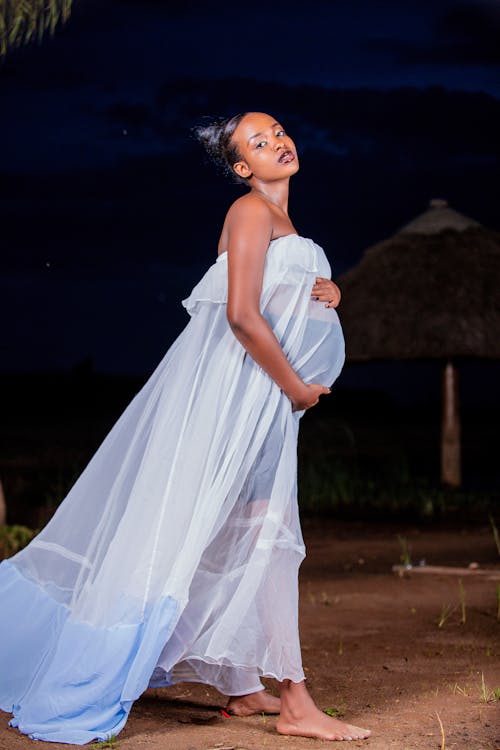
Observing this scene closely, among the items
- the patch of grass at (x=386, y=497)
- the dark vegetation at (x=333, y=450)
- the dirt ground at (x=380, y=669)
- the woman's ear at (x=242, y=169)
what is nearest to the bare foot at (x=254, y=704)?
the dirt ground at (x=380, y=669)

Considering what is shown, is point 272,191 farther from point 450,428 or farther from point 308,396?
point 450,428

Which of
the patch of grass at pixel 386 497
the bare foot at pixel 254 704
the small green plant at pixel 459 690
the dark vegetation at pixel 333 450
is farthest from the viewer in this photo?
the dark vegetation at pixel 333 450

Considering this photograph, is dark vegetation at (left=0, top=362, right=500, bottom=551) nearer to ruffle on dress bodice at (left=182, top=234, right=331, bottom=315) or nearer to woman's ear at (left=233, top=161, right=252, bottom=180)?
ruffle on dress bodice at (left=182, top=234, right=331, bottom=315)

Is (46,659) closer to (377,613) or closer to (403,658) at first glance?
(403,658)

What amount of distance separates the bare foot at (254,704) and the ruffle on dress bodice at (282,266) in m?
1.29

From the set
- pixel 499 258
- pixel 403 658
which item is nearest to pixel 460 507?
pixel 499 258

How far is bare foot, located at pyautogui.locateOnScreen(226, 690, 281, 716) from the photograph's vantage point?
379cm

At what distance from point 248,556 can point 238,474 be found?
0.80ft

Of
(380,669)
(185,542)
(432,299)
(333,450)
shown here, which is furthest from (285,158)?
(333,450)

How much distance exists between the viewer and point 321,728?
11.3 ft

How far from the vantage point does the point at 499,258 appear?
12.1 meters

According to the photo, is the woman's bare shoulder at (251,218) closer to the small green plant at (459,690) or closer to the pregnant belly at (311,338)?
the pregnant belly at (311,338)

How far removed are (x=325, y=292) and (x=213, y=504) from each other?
73 centimetres

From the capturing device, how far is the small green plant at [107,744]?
3.32 m
